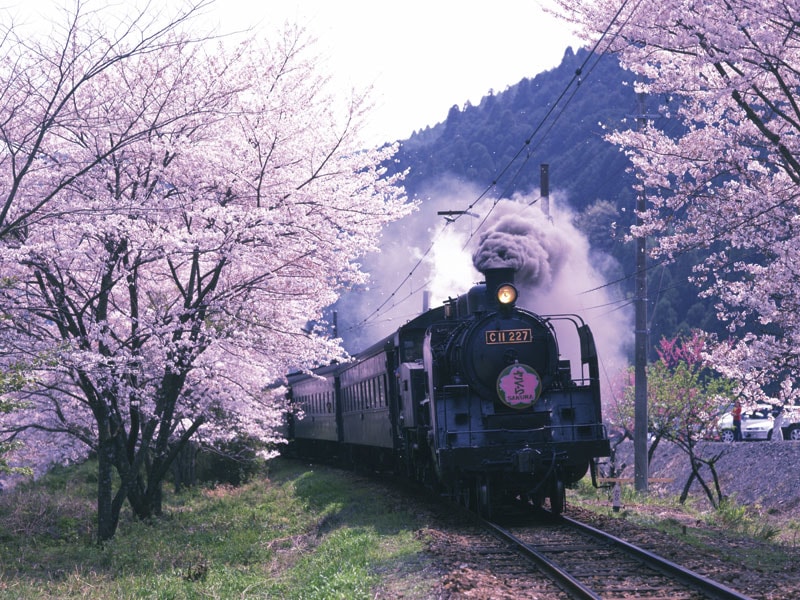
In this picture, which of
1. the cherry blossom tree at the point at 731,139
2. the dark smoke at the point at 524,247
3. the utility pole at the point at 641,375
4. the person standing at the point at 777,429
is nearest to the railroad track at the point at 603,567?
the cherry blossom tree at the point at 731,139

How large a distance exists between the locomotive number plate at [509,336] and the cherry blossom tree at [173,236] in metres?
3.68

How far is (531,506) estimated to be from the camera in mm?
13984

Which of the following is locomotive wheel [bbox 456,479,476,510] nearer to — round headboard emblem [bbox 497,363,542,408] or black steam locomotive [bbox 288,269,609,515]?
→ black steam locomotive [bbox 288,269,609,515]

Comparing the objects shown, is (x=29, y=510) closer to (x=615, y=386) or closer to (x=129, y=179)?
(x=129, y=179)

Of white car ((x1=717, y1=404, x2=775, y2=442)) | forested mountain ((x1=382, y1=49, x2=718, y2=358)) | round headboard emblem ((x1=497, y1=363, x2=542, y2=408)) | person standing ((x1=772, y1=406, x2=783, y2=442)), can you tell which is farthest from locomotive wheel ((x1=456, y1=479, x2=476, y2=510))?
forested mountain ((x1=382, y1=49, x2=718, y2=358))

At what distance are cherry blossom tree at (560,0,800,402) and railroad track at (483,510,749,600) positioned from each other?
4.72 meters

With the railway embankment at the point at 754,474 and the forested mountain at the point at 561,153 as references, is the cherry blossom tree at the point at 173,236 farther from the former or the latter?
the forested mountain at the point at 561,153

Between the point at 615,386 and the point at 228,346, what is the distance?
148ft

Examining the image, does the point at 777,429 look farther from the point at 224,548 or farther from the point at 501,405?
the point at 224,548

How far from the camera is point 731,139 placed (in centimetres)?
1265

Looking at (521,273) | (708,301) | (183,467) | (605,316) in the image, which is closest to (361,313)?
(605,316)

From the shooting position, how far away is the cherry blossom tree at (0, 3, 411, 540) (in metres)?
12.3

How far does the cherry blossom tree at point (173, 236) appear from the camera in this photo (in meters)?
12.3

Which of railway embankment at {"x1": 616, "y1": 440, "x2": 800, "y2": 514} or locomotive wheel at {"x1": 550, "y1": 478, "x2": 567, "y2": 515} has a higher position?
locomotive wheel at {"x1": 550, "y1": 478, "x2": 567, "y2": 515}
